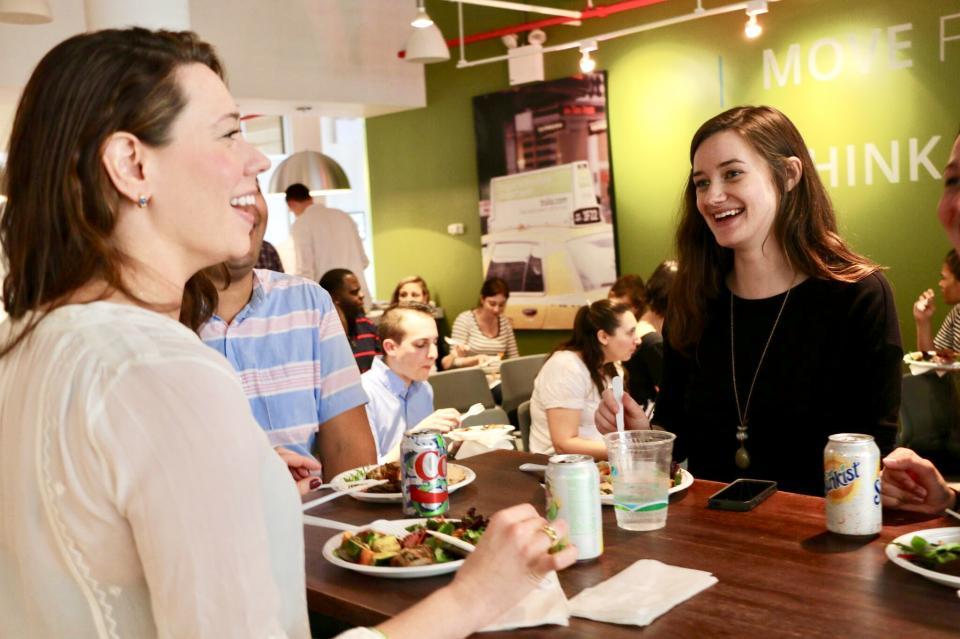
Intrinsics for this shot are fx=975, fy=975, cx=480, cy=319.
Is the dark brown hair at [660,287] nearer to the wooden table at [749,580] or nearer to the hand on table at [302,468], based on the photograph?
the wooden table at [749,580]

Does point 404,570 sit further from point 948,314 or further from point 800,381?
point 948,314

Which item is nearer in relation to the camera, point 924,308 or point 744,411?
point 744,411

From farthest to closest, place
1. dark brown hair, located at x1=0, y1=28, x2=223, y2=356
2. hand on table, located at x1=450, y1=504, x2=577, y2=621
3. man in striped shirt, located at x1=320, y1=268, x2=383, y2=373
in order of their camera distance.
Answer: man in striped shirt, located at x1=320, y1=268, x2=383, y2=373, hand on table, located at x1=450, y1=504, x2=577, y2=621, dark brown hair, located at x1=0, y1=28, x2=223, y2=356

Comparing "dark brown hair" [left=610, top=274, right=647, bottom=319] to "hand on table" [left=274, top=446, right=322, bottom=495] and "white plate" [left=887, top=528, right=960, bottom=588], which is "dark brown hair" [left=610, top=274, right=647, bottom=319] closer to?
"hand on table" [left=274, top=446, right=322, bottom=495]

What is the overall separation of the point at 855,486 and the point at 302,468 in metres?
1.05

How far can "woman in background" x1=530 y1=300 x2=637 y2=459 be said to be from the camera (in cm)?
394

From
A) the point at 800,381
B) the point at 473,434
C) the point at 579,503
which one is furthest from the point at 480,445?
the point at 579,503

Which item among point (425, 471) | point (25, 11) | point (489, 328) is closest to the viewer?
point (425, 471)

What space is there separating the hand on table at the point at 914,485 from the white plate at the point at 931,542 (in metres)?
0.11

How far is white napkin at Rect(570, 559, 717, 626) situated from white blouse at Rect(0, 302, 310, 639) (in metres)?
0.48

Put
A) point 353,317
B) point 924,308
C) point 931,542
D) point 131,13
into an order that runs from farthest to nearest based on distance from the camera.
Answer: point 924,308 < point 353,317 < point 131,13 < point 931,542

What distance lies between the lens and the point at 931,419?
4070 mm

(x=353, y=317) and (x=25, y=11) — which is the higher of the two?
(x=25, y=11)

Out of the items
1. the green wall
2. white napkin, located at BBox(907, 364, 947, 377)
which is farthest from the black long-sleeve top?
the green wall
